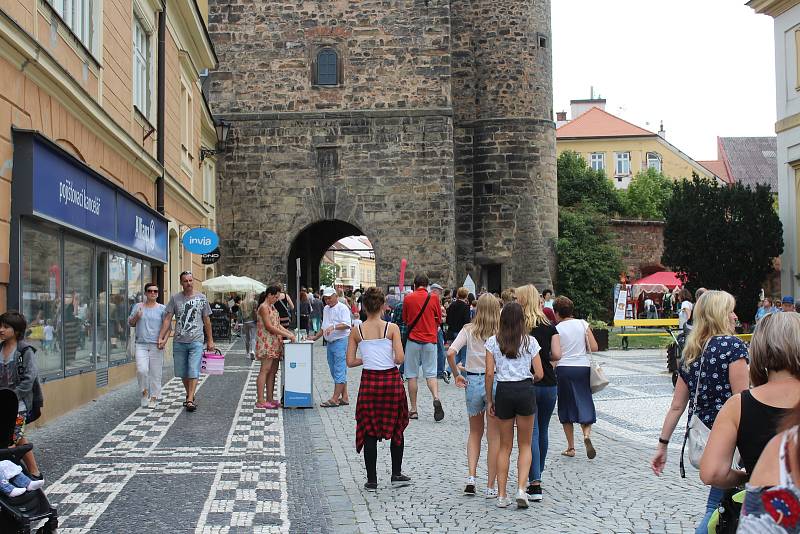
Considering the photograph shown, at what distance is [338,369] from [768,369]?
10.1m

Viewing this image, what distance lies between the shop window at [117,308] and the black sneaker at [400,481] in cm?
808

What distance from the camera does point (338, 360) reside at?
13.5m

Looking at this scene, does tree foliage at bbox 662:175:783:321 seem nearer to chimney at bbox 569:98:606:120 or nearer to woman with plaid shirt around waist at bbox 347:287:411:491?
woman with plaid shirt around waist at bbox 347:287:411:491

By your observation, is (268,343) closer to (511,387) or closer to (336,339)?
(336,339)

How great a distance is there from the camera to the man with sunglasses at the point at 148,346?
1273 cm

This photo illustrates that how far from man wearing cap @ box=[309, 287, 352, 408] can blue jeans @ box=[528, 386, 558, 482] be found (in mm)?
5501

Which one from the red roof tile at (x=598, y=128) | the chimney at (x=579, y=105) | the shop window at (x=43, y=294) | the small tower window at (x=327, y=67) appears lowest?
the shop window at (x=43, y=294)

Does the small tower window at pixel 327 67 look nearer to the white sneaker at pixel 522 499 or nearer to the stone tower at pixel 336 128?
the stone tower at pixel 336 128

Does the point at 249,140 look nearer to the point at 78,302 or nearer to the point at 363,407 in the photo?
the point at 78,302

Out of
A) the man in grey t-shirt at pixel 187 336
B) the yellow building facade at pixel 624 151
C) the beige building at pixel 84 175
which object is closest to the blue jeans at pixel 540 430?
the beige building at pixel 84 175

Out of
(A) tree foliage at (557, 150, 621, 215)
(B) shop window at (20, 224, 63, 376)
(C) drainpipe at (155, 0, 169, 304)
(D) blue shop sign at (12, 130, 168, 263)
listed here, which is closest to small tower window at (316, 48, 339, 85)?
(C) drainpipe at (155, 0, 169, 304)

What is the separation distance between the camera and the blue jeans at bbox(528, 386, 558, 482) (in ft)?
24.5

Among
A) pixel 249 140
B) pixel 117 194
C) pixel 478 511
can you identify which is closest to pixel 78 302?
pixel 117 194

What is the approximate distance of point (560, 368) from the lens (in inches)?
Result: 375
